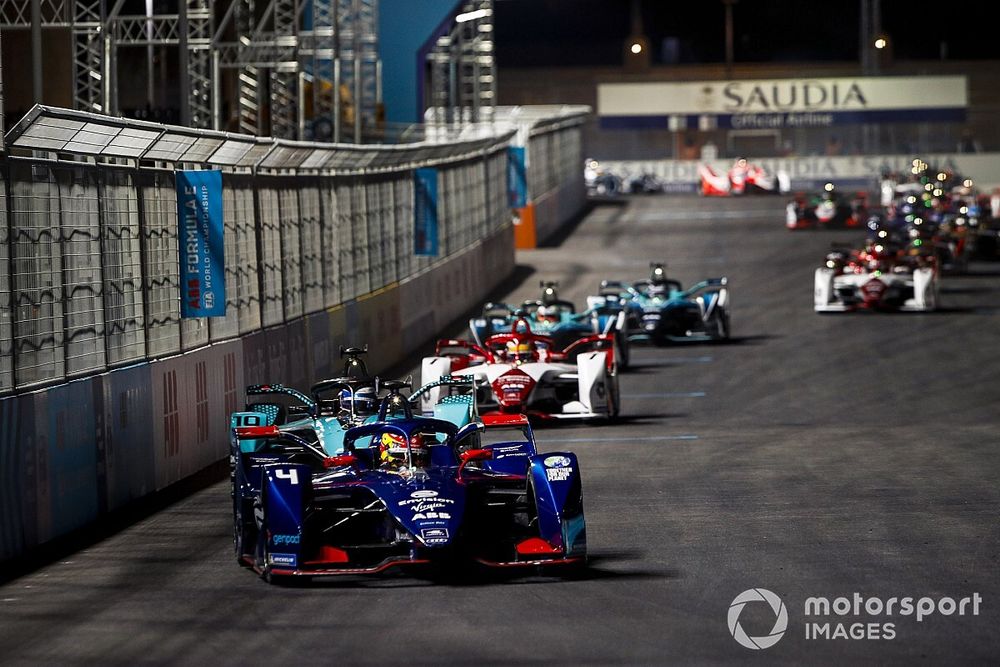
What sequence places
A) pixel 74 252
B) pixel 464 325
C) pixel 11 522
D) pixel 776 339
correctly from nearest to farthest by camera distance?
pixel 11 522 → pixel 74 252 → pixel 776 339 → pixel 464 325

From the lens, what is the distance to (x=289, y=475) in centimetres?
1092

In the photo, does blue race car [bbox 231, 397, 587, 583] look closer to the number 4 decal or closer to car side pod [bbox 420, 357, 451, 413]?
the number 4 decal

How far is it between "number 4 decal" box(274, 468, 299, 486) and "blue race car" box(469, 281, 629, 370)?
1237 centimetres

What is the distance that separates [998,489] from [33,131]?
824 cm

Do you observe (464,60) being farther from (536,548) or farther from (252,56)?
(536,548)

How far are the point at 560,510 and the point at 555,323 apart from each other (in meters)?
13.2

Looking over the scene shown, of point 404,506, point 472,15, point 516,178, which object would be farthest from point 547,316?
point 472,15

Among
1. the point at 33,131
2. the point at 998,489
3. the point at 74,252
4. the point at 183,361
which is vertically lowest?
the point at 998,489

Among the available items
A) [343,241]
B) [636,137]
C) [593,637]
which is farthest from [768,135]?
[593,637]

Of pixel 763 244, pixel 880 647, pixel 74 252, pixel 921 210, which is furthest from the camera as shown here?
pixel 763 244

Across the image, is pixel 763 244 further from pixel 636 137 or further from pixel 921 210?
pixel 636 137

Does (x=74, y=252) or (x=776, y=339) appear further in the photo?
(x=776, y=339)

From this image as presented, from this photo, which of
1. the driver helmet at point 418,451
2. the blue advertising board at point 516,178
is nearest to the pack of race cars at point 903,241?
the blue advertising board at point 516,178

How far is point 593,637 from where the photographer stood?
9195 mm
